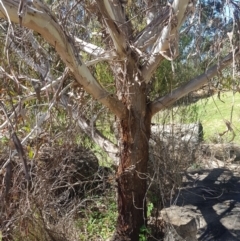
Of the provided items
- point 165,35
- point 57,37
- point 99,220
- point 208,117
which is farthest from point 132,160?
point 208,117

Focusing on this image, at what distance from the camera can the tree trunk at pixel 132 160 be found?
5.12 meters

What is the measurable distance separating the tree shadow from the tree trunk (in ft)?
1.61

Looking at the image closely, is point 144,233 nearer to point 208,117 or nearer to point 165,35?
point 165,35

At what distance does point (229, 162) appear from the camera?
342 inches

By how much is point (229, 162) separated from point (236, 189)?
2.88 meters

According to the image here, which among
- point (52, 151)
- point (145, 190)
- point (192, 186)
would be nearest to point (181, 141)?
point (192, 186)

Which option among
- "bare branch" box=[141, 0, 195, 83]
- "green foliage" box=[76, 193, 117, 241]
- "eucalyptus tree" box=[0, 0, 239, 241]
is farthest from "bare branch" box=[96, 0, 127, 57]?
"green foliage" box=[76, 193, 117, 241]

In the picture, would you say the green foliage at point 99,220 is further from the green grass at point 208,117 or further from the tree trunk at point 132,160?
the green grass at point 208,117

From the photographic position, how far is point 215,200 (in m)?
5.52

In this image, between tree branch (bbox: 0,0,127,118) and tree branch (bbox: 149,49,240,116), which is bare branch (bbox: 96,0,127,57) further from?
tree branch (bbox: 149,49,240,116)

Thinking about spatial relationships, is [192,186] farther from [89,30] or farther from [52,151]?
[89,30]

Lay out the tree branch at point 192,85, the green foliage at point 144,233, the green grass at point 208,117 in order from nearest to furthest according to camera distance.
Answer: the tree branch at point 192,85 → the green grass at point 208,117 → the green foliage at point 144,233

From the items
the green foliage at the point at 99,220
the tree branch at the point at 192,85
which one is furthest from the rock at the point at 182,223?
the green foliage at the point at 99,220

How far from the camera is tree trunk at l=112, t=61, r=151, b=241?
5.12 m
